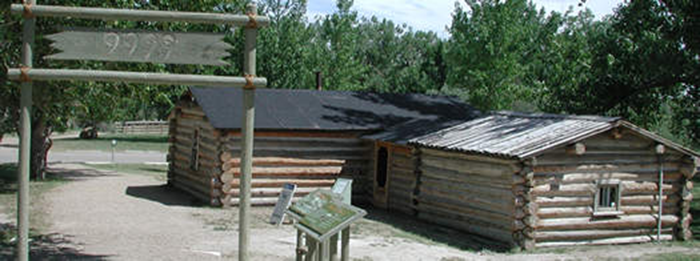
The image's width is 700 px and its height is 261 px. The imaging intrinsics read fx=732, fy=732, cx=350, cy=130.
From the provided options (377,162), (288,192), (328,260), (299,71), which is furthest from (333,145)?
(299,71)

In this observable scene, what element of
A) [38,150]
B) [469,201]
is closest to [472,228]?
[469,201]

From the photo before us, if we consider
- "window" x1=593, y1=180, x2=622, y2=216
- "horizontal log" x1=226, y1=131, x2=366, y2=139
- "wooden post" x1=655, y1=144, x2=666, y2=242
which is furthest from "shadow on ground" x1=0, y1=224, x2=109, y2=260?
"wooden post" x1=655, y1=144, x2=666, y2=242

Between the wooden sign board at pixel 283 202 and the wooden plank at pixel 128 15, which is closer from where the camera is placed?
the wooden plank at pixel 128 15

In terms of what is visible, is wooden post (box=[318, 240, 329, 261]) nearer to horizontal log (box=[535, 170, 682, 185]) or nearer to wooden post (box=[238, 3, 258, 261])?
wooden post (box=[238, 3, 258, 261])

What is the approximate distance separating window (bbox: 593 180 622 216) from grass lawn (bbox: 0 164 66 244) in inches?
438

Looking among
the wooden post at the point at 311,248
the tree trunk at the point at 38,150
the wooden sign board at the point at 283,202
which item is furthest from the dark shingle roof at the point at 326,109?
the wooden post at the point at 311,248

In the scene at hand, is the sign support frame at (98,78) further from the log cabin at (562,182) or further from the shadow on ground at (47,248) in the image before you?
the log cabin at (562,182)

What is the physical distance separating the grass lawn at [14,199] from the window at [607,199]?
1113 centimetres

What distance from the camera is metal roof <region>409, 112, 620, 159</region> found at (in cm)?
1445

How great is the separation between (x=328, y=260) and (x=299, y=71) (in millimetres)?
28560

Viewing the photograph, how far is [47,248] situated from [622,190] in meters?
11.3

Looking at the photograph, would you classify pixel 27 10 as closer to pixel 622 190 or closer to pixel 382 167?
pixel 622 190

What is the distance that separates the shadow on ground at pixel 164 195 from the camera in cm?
1916

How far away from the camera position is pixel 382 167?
→ 20484mm
